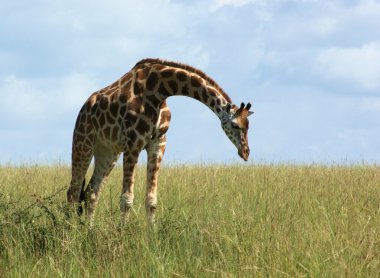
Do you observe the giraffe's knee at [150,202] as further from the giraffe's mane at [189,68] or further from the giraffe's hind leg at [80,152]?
the giraffe's mane at [189,68]

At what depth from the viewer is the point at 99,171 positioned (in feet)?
27.9

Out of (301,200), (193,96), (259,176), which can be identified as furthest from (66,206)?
(259,176)

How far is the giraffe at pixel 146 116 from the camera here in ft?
23.7

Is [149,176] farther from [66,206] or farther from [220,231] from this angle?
[220,231]

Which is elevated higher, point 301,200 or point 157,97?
point 157,97

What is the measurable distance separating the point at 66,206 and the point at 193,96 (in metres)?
1.99

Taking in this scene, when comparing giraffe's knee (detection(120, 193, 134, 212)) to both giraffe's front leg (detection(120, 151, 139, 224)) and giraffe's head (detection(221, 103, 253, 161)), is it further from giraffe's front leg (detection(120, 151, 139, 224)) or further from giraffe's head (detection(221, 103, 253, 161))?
giraffe's head (detection(221, 103, 253, 161))

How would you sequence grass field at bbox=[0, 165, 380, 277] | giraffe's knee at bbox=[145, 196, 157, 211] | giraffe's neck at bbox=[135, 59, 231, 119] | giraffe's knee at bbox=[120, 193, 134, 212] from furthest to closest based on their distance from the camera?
giraffe's knee at bbox=[145, 196, 157, 211]
giraffe's knee at bbox=[120, 193, 134, 212]
giraffe's neck at bbox=[135, 59, 231, 119]
grass field at bbox=[0, 165, 380, 277]

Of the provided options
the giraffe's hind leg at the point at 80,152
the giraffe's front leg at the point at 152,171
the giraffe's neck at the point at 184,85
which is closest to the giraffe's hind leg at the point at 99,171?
the giraffe's hind leg at the point at 80,152

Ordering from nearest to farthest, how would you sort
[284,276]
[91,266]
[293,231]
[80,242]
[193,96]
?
[284,276], [91,266], [80,242], [293,231], [193,96]

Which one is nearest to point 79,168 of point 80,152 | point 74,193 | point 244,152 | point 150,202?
point 80,152

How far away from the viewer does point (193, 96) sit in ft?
24.9

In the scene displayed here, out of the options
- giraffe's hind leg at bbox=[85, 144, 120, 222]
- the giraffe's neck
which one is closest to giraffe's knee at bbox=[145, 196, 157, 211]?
giraffe's hind leg at bbox=[85, 144, 120, 222]

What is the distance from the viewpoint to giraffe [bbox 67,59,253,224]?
7.23m
